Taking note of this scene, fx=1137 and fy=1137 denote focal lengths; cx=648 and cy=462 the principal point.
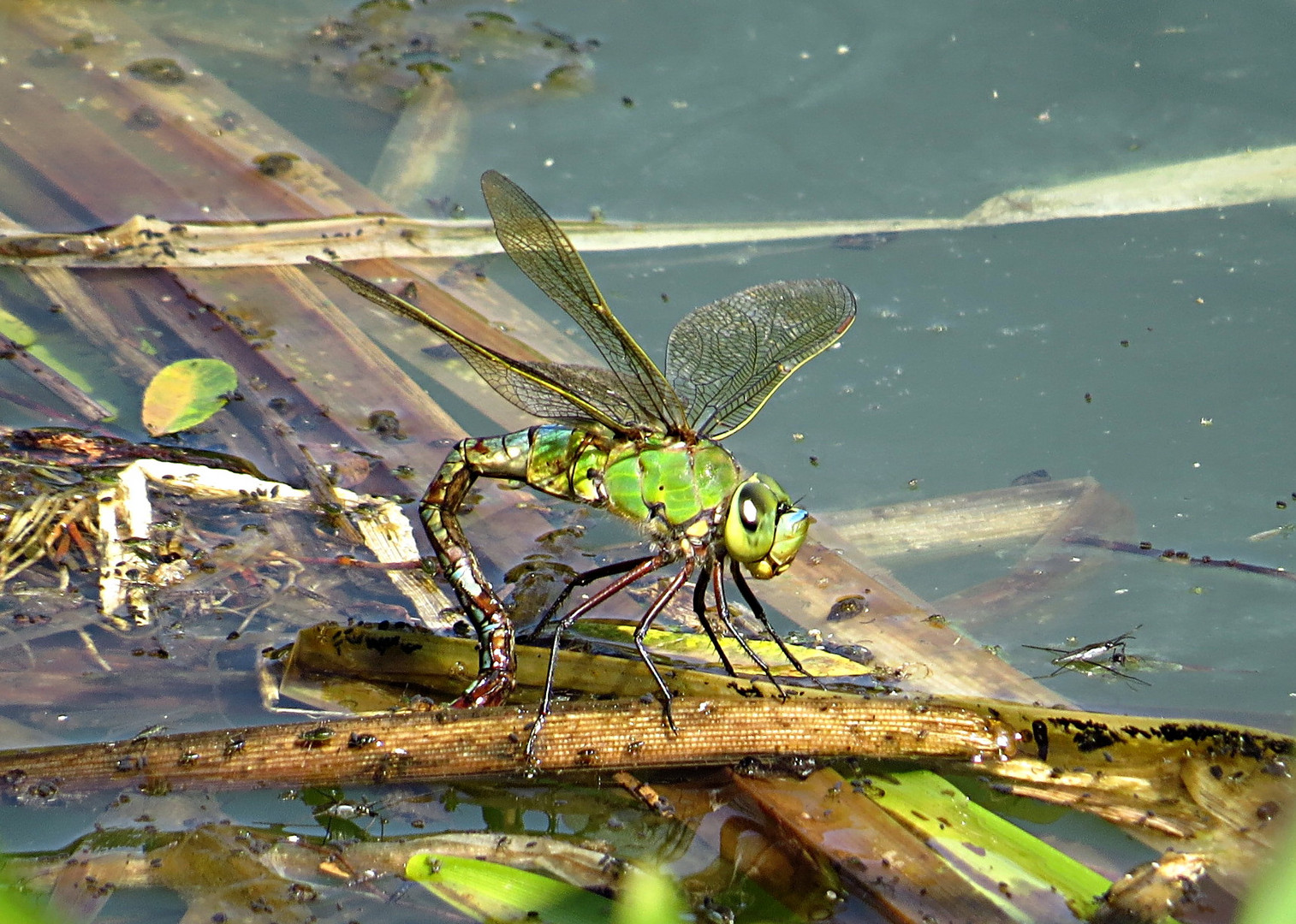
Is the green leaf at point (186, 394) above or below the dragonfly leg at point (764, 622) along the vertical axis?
above

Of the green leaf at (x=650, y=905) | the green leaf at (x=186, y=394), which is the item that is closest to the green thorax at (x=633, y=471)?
the green leaf at (x=186, y=394)

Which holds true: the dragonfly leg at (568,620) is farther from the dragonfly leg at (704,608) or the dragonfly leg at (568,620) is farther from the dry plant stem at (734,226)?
the dry plant stem at (734,226)

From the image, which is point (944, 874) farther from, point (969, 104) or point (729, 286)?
point (969, 104)

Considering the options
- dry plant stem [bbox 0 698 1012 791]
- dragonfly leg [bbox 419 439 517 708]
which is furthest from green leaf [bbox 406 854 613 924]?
dragonfly leg [bbox 419 439 517 708]

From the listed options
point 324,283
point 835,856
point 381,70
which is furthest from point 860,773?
point 381,70

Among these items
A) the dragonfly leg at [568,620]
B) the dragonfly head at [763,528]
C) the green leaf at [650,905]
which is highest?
the green leaf at [650,905]

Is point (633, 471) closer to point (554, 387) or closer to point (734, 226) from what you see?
point (554, 387)

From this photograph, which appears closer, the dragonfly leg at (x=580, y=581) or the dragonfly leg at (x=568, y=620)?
the dragonfly leg at (x=568, y=620)
